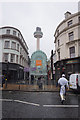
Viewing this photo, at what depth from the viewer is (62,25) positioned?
20.6m

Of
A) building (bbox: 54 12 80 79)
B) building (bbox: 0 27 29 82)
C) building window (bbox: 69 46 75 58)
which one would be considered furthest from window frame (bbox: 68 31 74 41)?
building (bbox: 0 27 29 82)

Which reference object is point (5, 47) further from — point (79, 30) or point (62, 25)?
point (79, 30)

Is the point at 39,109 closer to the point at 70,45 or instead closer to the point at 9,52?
the point at 70,45

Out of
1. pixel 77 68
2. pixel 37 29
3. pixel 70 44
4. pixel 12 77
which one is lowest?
pixel 12 77

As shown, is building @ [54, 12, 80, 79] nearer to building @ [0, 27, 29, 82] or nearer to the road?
building @ [0, 27, 29, 82]

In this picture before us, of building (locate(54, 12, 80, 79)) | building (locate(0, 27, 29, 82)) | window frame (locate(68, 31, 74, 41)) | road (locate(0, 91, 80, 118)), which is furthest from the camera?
building (locate(0, 27, 29, 82))

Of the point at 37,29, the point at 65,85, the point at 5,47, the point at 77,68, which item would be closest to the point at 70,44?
the point at 77,68

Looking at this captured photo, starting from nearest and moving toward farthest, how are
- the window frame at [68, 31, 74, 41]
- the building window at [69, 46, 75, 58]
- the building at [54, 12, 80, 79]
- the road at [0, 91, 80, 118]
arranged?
the road at [0, 91, 80, 118] < the building at [54, 12, 80, 79] < the building window at [69, 46, 75, 58] < the window frame at [68, 31, 74, 41]

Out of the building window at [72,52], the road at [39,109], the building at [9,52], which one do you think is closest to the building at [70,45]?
the building window at [72,52]

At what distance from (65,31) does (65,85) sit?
16.2 meters

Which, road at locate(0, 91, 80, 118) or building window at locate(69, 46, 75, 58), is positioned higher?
building window at locate(69, 46, 75, 58)

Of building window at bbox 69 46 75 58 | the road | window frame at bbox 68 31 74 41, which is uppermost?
window frame at bbox 68 31 74 41

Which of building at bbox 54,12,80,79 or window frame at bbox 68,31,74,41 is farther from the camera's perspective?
window frame at bbox 68,31,74,41

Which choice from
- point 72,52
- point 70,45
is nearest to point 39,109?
point 72,52
